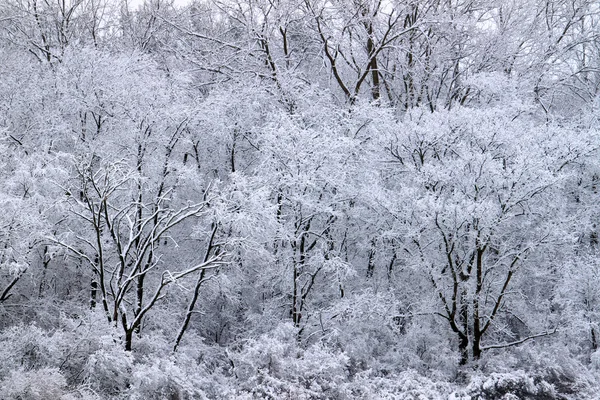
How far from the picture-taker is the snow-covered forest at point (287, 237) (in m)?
10.3

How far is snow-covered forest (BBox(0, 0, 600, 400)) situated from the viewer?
10258mm

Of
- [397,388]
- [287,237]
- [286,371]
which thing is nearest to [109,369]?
[286,371]

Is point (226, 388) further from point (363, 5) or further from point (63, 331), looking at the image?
point (363, 5)

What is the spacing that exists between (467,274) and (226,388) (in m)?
6.20

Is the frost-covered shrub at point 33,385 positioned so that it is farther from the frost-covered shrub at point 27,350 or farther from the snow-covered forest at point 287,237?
the frost-covered shrub at point 27,350

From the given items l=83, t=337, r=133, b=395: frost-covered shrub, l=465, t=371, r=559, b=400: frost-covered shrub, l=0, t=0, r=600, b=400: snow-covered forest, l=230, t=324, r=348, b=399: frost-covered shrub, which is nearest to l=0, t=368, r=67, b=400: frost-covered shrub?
l=0, t=0, r=600, b=400: snow-covered forest

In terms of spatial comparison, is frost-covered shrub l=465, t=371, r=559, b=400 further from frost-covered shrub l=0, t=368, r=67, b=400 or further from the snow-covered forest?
frost-covered shrub l=0, t=368, r=67, b=400

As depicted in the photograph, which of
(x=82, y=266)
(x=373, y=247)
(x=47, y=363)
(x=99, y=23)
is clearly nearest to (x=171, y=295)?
(x=82, y=266)

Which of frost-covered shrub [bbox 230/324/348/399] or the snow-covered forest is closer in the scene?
frost-covered shrub [bbox 230/324/348/399]

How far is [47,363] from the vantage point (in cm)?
950

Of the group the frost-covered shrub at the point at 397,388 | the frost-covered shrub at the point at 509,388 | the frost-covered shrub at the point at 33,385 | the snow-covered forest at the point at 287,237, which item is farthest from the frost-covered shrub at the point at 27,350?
the frost-covered shrub at the point at 509,388

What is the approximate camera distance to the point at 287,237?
11938mm

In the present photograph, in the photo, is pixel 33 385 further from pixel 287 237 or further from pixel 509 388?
pixel 509 388

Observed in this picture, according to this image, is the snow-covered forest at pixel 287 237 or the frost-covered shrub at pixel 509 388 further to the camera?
the snow-covered forest at pixel 287 237
